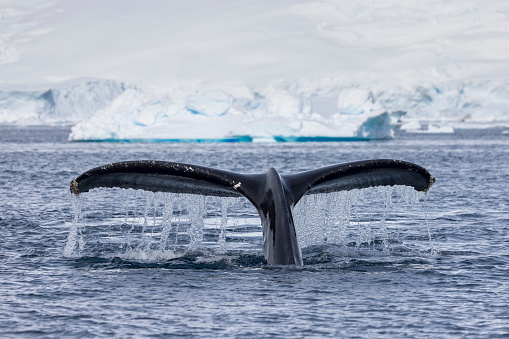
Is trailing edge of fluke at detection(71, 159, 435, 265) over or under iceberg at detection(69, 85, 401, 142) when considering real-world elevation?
under

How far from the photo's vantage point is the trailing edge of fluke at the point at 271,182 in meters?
8.06

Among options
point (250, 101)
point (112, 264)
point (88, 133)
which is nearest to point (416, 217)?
point (112, 264)

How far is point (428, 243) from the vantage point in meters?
12.4

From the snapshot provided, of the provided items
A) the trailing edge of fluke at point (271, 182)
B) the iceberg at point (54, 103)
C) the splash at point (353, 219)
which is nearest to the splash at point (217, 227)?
the splash at point (353, 219)

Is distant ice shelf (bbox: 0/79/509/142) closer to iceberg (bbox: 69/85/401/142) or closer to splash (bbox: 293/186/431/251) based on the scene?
iceberg (bbox: 69/85/401/142)

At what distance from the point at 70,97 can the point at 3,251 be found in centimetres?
12497

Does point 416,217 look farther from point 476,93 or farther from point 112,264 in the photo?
point 476,93

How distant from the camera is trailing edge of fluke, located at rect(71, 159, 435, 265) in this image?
8.06 m

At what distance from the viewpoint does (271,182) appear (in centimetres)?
855

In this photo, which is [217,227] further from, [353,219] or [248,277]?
[248,277]

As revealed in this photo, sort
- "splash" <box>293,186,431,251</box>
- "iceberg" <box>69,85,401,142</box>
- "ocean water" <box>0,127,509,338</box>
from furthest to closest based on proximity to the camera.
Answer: "iceberg" <box>69,85,401,142</box>, "splash" <box>293,186,431,251</box>, "ocean water" <box>0,127,509,338</box>

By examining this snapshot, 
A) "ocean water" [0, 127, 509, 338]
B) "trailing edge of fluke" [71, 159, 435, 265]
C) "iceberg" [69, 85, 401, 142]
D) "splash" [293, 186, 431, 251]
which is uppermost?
"iceberg" [69, 85, 401, 142]

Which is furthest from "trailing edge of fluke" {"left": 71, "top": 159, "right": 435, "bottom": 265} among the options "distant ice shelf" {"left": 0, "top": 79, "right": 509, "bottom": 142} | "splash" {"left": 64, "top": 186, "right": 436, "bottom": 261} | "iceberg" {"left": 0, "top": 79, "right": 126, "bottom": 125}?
"iceberg" {"left": 0, "top": 79, "right": 126, "bottom": 125}

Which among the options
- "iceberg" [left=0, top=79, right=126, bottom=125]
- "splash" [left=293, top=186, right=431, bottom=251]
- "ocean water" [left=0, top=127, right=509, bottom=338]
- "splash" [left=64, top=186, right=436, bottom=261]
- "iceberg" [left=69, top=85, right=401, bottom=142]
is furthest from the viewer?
"iceberg" [left=0, top=79, right=126, bottom=125]
